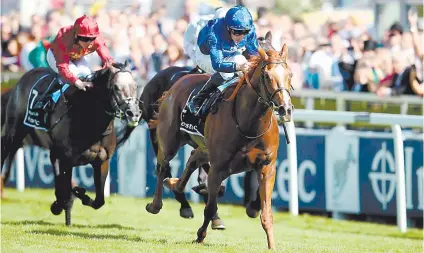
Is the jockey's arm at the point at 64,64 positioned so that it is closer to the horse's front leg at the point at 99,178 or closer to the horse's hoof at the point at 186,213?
the horse's front leg at the point at 99,178

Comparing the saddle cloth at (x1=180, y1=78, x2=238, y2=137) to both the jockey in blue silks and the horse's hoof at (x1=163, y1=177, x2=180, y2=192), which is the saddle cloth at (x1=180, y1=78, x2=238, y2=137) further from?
the horse's hoof at (x1=163, y1=177, x2=180, y2=192)

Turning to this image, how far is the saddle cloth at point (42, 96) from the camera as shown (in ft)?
36.9

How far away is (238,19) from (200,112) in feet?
2.93

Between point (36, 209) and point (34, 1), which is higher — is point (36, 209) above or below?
below

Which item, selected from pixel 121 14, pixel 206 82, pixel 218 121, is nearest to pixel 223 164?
pixel 218 121

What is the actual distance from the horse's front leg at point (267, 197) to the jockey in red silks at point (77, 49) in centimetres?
230

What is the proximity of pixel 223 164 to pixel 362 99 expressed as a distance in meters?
4.16

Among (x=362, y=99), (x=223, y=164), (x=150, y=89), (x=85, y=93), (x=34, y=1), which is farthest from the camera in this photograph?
(x=34, y=1)

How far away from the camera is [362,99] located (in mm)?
13133

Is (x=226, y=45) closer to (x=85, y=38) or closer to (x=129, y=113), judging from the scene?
(x=129, y=113)

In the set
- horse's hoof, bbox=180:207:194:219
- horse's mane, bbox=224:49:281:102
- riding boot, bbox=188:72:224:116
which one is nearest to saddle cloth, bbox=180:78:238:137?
riding boot, bbox=188:72:224:116

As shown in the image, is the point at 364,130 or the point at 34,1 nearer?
the point at 364,130

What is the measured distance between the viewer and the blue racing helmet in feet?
31.2

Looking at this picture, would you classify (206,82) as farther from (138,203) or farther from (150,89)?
(138,203)
